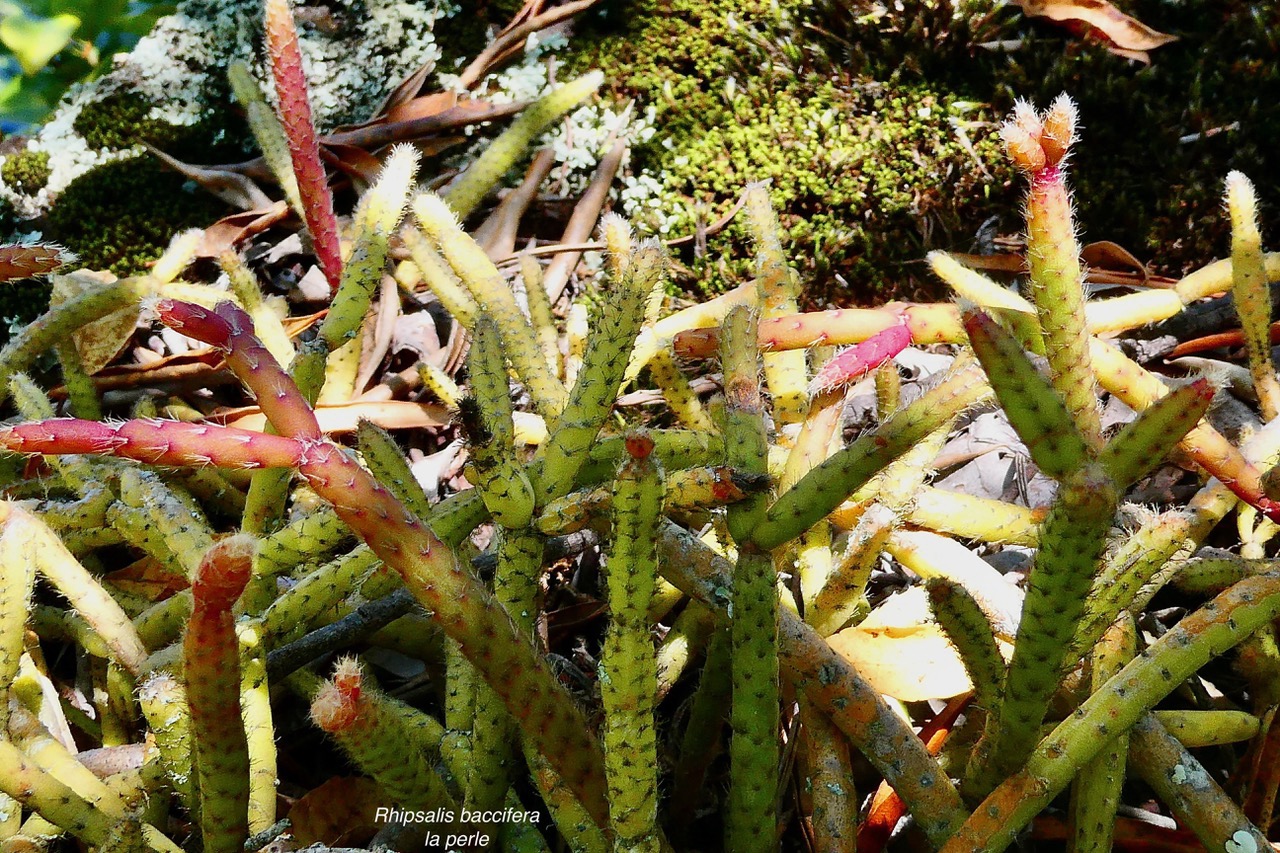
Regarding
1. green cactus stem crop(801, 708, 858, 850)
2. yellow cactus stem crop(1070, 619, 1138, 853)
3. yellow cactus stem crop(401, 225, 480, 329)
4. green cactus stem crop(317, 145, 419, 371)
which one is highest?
green cactus stem crop(317, 145, 419, 371)

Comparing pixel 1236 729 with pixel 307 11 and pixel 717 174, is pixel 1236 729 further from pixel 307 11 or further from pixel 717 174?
pixel 307 11

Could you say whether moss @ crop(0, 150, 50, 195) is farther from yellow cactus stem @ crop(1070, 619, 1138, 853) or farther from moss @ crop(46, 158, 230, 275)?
yellow cactus stem @ crop(1070, 619, 1138, 853)

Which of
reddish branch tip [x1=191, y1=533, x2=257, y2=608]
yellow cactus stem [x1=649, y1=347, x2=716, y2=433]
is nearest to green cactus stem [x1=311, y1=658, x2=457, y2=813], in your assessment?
reddish branch tip [x1=191, y1=533, x2=257, y2=608]

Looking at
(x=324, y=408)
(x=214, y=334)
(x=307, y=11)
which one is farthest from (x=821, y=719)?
(x=307, y=11)

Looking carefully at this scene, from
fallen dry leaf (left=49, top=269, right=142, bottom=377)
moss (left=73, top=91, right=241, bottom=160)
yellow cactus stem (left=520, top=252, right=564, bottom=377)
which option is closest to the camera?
yellow cactus stem (left=520, top=252, right=564, bottom=377)

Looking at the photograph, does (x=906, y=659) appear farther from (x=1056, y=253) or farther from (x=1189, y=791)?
(x=1056, y=253)

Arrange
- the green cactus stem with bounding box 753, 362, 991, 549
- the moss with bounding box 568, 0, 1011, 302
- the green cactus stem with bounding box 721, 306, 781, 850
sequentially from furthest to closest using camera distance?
the moss with bounding box 568, 0, 1011, 302 → the green cactus stem with bounding box 721, 306, 781, 850 → the green cactus stem with bounding box 753, 362, 991, 549

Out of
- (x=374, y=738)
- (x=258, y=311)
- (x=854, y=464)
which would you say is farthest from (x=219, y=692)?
(x=258, y=311)
